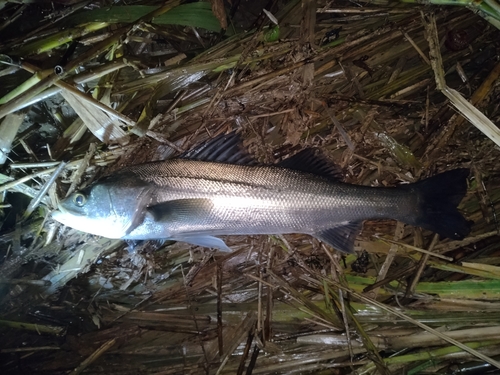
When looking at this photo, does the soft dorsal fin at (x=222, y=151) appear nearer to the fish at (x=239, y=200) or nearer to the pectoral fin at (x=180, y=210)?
the fish at (x=239, y=200)

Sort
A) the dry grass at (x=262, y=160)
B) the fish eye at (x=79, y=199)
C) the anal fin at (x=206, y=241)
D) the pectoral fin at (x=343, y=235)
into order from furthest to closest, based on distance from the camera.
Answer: the dry grass at (x=262, y=160), the pectoral fin at (x=343, y=235), the anal fin at (x=206, y=241), the fish eye at (x=79, y=199)

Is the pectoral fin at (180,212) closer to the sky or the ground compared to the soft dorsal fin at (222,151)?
closer to the ground

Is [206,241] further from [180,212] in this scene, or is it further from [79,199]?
[79,199]

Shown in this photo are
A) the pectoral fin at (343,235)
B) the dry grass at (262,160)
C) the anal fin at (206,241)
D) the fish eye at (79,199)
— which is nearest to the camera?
the fish eye at (79,199)

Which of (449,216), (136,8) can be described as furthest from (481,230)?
(136,8)

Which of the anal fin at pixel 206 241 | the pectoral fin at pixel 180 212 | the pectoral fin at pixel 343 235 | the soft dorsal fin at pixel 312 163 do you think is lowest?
the anal fin at pixel 206 241

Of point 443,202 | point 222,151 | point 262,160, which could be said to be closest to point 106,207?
point 222,151

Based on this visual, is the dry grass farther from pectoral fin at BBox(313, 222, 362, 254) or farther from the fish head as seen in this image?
the fish head

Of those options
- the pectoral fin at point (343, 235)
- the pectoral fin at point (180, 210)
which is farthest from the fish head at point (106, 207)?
the pectoral fin at point (343, 235)
